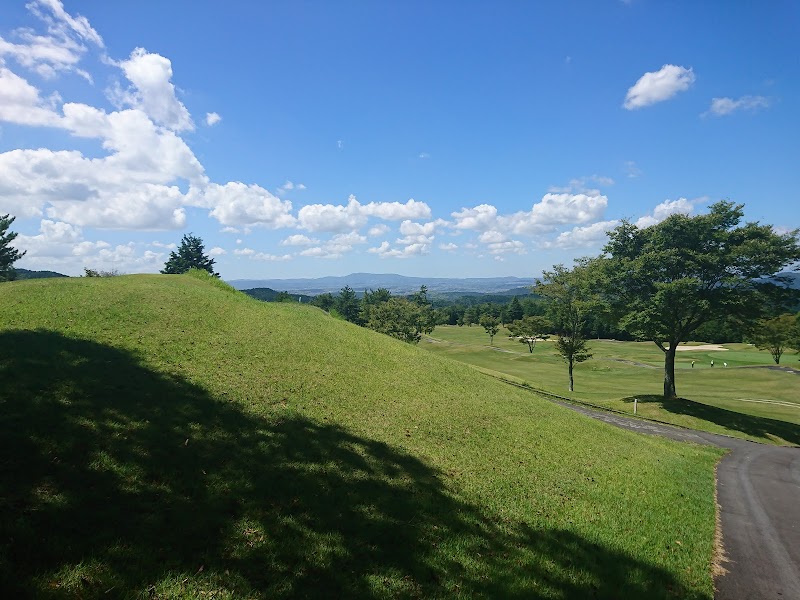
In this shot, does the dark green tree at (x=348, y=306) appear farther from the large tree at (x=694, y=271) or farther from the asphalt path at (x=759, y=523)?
the asphalt path at (x=759, y=523)

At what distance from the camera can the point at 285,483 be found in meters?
8.63

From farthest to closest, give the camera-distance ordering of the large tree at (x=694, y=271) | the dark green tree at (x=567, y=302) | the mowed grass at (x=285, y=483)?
the dark green tree at (x=567, y=302) → the large tree at (x=694, y=271) → the mowed grass at (x=285, y=483)

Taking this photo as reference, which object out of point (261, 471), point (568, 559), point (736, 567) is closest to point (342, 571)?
point (261, 471)

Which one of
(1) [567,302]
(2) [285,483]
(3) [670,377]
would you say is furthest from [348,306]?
(2) [285,483]

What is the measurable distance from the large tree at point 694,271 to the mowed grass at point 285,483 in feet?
59.5

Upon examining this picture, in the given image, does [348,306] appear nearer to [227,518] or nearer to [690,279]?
[690,279]

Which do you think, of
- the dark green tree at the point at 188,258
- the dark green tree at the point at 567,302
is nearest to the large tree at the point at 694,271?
the dark green tree at the point at 567,302

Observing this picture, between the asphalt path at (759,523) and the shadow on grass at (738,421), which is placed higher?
the asphalt path at (759,523)

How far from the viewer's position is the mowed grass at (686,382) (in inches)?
1235

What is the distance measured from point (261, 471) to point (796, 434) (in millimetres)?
35889

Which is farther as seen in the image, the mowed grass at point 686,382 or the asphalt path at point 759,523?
the mowed grass at point 686,382

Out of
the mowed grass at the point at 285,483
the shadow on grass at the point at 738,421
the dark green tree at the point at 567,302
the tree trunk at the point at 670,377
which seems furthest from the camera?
the dark green tree at the point at 567,302

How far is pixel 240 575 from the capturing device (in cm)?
600

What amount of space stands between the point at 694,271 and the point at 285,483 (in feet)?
116
